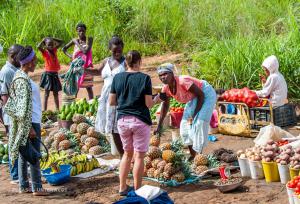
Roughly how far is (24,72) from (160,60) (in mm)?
10198

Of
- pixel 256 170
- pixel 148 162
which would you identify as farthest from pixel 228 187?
A: pixel 148 162

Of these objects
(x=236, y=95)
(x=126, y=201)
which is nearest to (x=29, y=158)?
(x=126, y=201)

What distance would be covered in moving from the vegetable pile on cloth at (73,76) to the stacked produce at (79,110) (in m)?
0.27

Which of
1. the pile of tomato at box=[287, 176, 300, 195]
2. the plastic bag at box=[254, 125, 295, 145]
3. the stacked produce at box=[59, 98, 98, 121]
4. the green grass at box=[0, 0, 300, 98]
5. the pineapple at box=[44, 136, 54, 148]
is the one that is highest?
the green grass at box=[0, 0, 300, 98]

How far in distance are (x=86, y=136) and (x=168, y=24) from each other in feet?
30.0

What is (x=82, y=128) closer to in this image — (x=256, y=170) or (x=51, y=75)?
(x=256, y=170)

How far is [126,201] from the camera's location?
5805 millimetres

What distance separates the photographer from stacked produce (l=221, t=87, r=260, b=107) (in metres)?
11.5

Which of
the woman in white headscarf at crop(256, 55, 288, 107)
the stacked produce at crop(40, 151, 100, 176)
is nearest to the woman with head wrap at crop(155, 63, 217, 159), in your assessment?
the stacked produce at crop(40, 151, 100, 176)

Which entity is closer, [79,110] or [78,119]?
[78,119]

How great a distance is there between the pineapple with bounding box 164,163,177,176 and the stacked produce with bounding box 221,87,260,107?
2.94 meters

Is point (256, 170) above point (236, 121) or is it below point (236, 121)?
below

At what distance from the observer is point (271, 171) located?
28.5ft

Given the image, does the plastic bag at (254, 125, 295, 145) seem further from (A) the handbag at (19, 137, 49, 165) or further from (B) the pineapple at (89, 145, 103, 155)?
(A) the handbag at (19, 137, 49, 165)
